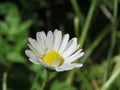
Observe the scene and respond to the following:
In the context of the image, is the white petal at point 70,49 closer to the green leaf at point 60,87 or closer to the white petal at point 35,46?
the white petal at point 35,46

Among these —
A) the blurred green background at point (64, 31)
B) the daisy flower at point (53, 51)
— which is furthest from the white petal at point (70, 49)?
the blurred green background at point (64, 31)

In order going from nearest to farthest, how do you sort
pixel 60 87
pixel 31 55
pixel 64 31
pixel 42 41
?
pixel 31 55, pixel 42 41, pixel 60 87, pixel 64 31

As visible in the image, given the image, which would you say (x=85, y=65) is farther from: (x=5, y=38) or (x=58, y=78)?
(x=5, y=38)

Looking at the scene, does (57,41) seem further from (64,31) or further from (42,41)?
(64,31)

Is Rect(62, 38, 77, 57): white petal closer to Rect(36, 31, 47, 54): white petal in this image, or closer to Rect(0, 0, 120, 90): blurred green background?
Rect(36, 31, 47, 54): white petal

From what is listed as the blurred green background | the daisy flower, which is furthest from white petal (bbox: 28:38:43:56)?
the blurred green background

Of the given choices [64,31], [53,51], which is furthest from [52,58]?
[64,31]

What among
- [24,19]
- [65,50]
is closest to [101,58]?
[24,19]
